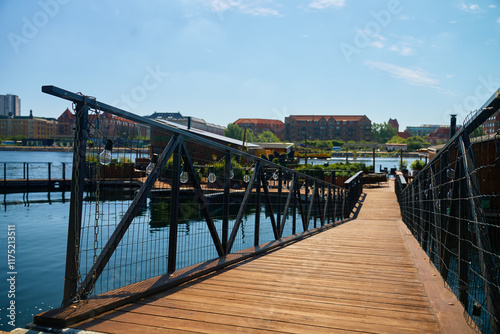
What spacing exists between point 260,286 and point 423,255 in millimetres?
2443

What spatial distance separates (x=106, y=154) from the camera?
280 cm

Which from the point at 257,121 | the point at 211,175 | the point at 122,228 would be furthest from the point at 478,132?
the point at 257,121

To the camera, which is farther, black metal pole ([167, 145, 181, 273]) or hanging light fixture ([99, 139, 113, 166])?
black metal pole ([167, 145, 181, 273])

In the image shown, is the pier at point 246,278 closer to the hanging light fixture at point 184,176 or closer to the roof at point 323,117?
the hanging light fixture at point 184,176

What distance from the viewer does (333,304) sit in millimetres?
2930

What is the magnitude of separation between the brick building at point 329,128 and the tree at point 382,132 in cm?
1318

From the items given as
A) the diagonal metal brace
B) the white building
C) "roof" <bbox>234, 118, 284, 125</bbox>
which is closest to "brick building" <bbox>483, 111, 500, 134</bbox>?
the diagonal metal brace

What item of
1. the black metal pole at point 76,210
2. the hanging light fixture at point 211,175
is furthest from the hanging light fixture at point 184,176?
the black metal pole at point 76,210

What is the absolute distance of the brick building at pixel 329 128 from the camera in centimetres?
15262

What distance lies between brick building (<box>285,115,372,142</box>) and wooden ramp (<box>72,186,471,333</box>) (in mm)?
149893

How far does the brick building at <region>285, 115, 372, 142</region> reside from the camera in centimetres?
15262

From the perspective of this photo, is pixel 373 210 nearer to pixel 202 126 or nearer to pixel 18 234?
pixel 18 234

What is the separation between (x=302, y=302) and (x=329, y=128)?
510ft

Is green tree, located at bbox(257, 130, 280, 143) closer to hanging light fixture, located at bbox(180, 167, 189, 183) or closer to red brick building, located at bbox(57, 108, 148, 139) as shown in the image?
hanging light fixture, located at bbox(180, 167, 189, 183)
